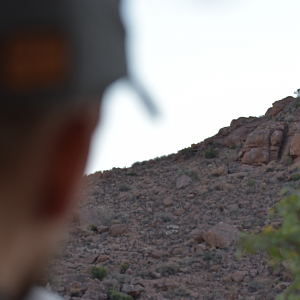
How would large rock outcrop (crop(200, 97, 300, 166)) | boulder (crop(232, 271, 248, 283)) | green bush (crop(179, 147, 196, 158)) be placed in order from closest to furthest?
boulder (crop(232, 271, 248, 283)), large rock outcrop (crop(200, 97, 300, 166)), green bush (crop(179, 147, 196, 158))

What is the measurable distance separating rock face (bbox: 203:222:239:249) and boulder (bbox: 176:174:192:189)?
8.72m

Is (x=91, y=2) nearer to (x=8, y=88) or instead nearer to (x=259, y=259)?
(x=8, y=88)

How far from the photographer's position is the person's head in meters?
1.01

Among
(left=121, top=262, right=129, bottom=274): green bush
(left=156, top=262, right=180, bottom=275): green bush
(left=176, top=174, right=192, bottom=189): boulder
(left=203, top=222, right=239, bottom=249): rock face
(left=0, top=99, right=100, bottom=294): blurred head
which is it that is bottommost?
(left=156, top=262, right=180, bottom=275): green bush

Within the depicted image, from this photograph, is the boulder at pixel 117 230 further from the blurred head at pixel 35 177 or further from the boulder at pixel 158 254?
the blurred head at pixel 35 177


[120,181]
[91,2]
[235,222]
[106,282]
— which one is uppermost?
[120,181]

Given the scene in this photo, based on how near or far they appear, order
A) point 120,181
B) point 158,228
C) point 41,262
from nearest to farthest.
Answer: point 41,262 → point 158,228 → point 120,181

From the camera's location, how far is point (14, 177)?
1.07m

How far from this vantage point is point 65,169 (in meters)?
1.16

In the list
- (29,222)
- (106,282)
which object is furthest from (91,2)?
(106,282)

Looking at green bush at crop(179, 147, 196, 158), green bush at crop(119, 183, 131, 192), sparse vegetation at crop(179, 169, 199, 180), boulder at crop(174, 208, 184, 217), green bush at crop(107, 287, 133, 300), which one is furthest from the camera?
green bush at crop(179, 147, 196, 158)

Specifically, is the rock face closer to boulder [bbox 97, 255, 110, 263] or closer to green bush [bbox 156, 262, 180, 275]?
green bush [bbox 156, 262, 180, 275]

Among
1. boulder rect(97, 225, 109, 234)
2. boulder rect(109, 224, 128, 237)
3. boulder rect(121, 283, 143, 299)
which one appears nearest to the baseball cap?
boulder rect(121, 283, 143, 299)

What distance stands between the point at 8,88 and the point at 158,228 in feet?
54.0
